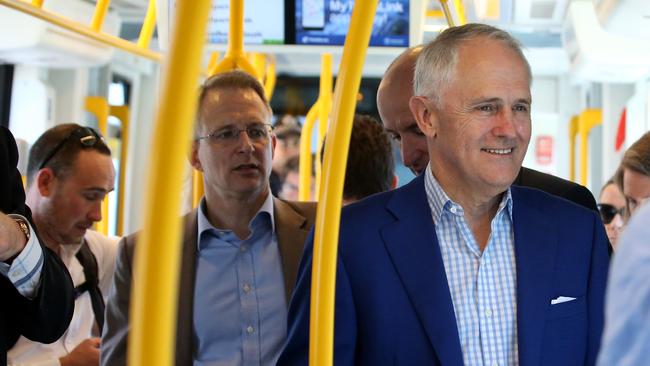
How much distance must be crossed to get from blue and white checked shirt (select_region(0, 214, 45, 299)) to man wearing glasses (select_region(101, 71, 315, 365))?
541 millimetres

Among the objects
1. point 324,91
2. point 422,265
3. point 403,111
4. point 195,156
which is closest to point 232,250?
point 195,156

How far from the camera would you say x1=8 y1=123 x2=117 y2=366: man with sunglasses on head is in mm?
3414

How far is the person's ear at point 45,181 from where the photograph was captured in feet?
11.5

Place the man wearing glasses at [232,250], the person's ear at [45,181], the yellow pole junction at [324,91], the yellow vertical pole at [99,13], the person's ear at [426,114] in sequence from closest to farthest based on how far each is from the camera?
the person's ear at [426,114] → the man wearing glasses at [232,250] → the yellow vertical pole at [99,13] → the person's ear at [45,181] → the yellow pole junction at [324,91]

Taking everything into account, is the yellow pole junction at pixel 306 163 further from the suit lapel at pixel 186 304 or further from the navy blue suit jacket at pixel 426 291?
the navy blue suit jacket at pixel 426 291

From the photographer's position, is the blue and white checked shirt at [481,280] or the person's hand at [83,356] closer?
the blue and white checked shirt at [481,280]

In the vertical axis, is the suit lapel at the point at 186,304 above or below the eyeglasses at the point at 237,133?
below

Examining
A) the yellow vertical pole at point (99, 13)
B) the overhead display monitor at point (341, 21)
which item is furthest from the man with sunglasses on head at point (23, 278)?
the overhead display monitor at point (341, 21)

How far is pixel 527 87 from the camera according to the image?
2.09 meters

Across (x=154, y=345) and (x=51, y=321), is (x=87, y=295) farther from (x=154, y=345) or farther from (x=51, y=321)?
(x=154, y=345)

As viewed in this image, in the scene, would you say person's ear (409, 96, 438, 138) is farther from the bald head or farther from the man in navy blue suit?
the bald head

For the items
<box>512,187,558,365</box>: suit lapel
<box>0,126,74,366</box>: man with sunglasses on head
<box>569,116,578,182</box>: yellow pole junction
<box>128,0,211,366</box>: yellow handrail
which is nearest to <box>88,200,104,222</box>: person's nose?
<box>0,126,74,366</box>: man with sunglasses on head

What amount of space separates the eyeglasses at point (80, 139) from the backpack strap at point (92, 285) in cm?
35

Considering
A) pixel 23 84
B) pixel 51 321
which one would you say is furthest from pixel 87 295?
pixel 23 84
